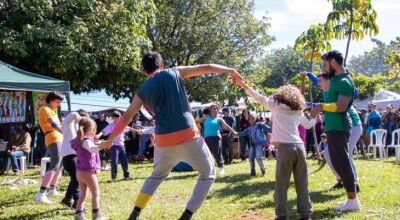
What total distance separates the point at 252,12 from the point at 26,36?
19.2 meters

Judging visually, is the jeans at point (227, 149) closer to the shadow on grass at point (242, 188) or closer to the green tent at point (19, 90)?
the shadow on grass at point (242, 188)

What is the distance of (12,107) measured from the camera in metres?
10.0

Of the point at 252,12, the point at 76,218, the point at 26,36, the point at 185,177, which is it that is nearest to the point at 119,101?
the point at 252,12

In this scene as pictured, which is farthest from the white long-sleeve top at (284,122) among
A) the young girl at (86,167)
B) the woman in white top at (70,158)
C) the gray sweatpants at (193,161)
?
the woman in white top at (70,158)

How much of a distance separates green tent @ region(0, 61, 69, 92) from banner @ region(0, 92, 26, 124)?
42 centimetres

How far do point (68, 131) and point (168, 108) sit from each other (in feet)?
9.39

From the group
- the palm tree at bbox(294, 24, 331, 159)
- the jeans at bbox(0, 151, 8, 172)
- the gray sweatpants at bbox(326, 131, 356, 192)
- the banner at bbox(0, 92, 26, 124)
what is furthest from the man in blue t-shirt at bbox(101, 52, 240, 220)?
the jeans at bbox(0, 151, 8, 172)

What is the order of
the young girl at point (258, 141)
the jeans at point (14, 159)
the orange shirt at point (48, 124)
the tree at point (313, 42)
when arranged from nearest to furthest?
1. the orange shirt at point (48, 124)
2. the young girl at point (258, 141)
3. the tree at point (313, 42)
4. the jeans at point (14, 159)

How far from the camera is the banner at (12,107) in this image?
9859mm

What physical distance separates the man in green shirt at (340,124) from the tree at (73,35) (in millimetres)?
11303

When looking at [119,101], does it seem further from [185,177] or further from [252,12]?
[185,177]

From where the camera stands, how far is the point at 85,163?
603cm

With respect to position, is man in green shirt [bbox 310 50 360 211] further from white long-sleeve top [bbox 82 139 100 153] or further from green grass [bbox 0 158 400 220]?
white long-sleeve top [bbox 82 139 100 153]

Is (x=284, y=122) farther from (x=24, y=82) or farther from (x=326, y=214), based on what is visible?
(x=24, y=82)
